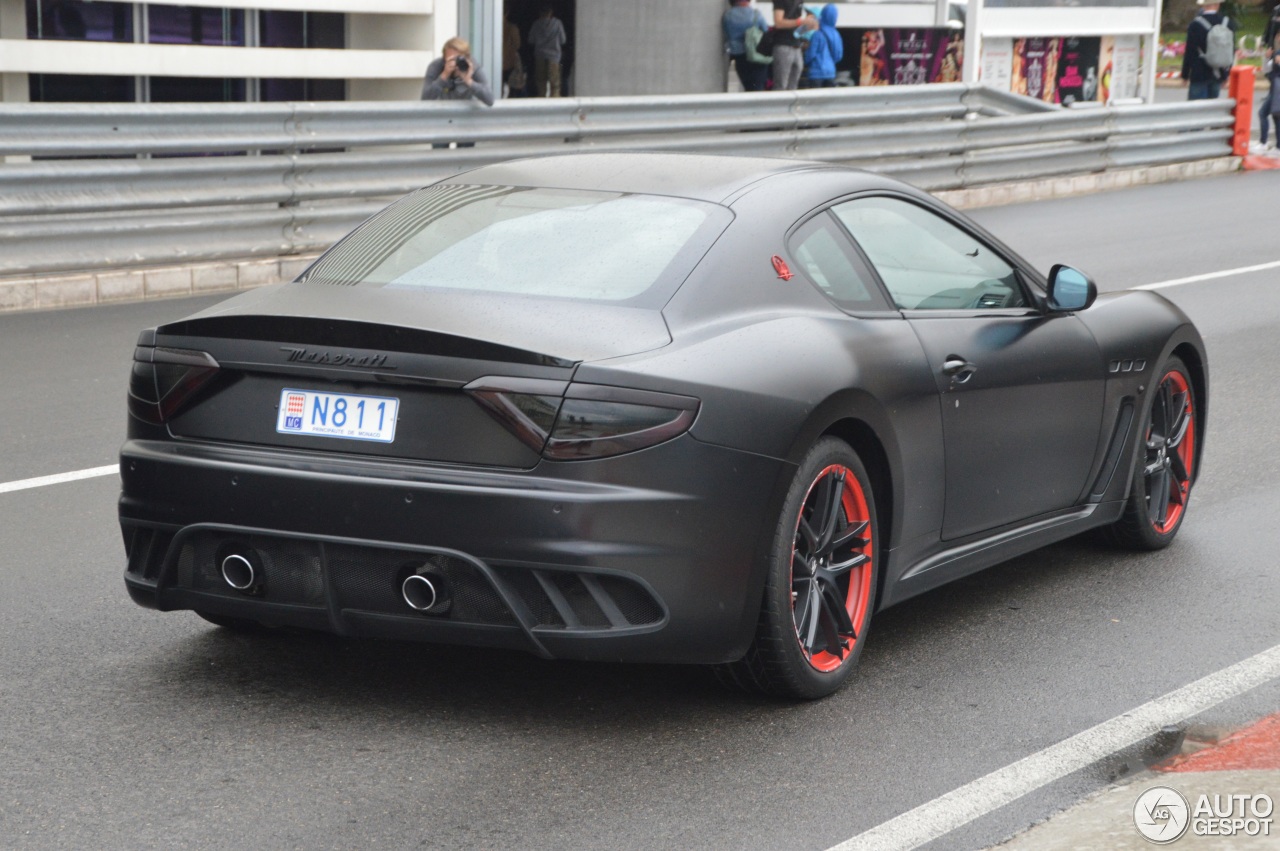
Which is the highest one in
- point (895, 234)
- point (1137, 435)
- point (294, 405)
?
point (895, 234)

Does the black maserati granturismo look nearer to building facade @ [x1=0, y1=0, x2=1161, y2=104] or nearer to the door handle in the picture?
the door handle

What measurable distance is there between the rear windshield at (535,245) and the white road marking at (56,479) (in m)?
2.45

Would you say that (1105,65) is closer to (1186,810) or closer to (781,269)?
(781,269)

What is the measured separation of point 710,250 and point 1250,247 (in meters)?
12.7

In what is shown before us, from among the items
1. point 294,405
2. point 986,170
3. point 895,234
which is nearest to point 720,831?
point 294,405

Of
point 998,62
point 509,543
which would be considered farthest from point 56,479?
point 998,62

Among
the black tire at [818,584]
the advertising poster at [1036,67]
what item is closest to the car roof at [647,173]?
the black tire at [818,584]

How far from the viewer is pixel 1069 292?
19.2 ft

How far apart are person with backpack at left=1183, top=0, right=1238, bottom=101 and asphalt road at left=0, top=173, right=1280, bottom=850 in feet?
66.7

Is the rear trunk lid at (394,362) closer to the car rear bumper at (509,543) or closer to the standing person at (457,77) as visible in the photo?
Result: the car rear bumper at (509,543)

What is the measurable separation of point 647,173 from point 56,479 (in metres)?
3.19

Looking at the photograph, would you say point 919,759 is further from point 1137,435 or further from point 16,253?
point 16,253

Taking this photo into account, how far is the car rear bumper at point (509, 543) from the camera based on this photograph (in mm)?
4316

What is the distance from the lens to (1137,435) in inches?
251
